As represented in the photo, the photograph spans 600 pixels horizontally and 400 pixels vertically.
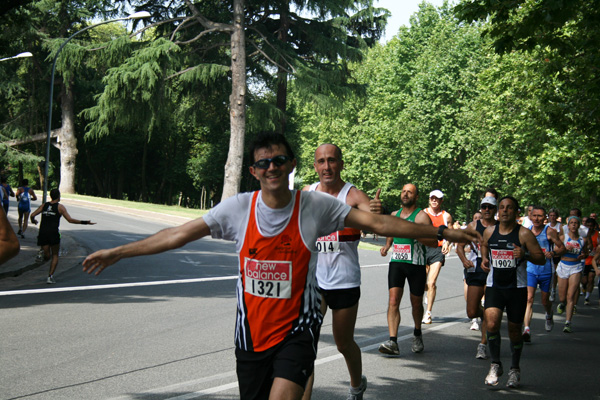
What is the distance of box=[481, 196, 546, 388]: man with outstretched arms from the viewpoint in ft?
22.4

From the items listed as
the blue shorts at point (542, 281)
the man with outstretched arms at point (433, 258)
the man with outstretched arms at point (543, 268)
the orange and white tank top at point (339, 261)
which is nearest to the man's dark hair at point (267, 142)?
the orange and white tank top at point (339, 261)

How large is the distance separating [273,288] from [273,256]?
0.54 ft

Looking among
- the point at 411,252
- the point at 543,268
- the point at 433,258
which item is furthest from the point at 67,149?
the point at 411,252

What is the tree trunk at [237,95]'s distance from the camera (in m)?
29.2

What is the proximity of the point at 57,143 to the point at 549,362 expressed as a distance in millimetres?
41915

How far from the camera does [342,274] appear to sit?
552 centimetres

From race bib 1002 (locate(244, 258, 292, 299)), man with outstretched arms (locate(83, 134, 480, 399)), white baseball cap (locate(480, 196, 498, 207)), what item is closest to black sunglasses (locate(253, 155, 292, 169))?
man with outstretched arms (locate(83, 134, 480, 399))

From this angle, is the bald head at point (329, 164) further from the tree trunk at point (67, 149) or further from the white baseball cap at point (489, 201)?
the tree trunk at point (67, 149)

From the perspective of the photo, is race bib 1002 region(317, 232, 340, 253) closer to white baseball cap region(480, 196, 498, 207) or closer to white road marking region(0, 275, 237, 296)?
white baseball cap region(480, 196, 498, 207)

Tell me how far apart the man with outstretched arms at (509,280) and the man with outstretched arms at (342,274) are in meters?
1.81

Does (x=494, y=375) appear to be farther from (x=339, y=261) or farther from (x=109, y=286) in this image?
(x=109, y=286)

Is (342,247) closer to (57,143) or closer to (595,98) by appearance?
(595,98)

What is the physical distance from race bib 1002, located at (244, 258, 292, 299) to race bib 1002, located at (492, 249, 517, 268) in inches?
153

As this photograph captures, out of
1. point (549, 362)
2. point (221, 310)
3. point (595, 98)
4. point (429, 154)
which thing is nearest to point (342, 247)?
point (549, 362)
